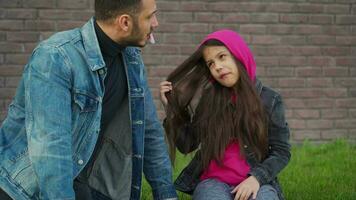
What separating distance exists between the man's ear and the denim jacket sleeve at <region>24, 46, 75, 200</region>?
1.29ft

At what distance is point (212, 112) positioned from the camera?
4.01 meters

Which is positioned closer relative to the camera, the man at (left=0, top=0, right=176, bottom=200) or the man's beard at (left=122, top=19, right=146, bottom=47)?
the man at (left=0, top=0, right=176, bottom=200)

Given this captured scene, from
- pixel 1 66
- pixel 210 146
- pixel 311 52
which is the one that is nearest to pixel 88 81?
pixel 210 146

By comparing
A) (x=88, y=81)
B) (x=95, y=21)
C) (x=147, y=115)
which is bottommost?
(x=147, y=115)

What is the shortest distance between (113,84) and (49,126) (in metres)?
0.60

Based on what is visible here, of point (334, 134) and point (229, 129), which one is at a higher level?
point (229, 129)

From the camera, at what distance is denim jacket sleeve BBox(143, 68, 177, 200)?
3777mm

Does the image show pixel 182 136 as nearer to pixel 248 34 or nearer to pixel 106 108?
pixel 106 108

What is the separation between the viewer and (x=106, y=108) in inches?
141

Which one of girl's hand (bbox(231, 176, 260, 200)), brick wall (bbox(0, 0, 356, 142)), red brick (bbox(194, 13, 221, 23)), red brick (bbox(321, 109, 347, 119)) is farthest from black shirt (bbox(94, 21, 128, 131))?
red brick (bbox(321, 109, 347, 119))

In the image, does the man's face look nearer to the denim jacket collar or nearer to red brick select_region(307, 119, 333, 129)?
the denim jacket collar

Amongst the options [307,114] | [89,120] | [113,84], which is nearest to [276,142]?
[113,84]

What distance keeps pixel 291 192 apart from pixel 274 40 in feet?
6.92

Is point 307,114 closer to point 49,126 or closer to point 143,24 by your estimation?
point 143,24
